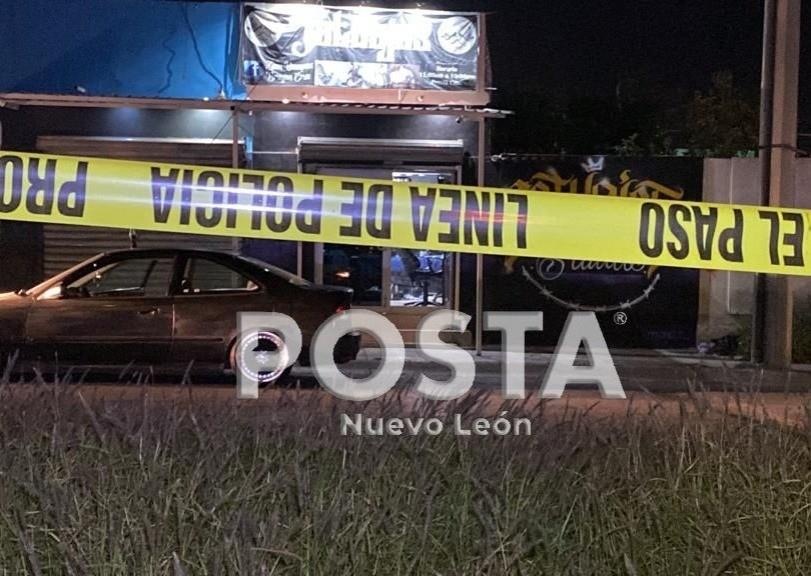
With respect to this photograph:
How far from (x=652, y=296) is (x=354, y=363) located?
4532 millimetres

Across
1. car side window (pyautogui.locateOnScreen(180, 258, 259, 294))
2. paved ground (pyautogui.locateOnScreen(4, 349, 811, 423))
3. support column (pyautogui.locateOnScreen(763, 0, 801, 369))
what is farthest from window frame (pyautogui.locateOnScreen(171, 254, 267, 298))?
support column (pyautogui.locateOnScreen(763, 0, 801, 369))

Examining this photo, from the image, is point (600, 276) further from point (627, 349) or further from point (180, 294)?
point (180, 294)

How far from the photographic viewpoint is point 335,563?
3.98 meters

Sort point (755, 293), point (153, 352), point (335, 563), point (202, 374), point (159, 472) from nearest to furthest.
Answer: point (335, 563), point (159, 472), point (153, 352), point (202, 374), point (755, 293)

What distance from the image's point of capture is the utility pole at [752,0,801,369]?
1278cm

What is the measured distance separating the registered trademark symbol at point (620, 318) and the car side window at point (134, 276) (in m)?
6.80

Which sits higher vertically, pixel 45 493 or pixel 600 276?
pixel 600 276

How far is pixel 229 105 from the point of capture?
45.2 ft

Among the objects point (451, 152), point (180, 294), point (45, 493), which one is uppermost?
point (451, 152)

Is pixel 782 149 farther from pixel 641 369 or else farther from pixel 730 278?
pixel 641 369

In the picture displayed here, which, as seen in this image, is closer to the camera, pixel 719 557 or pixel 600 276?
pixel 719 557

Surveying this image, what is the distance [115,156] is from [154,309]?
15.9 feet

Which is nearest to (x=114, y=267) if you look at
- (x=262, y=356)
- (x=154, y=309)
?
(x=154, y=309)

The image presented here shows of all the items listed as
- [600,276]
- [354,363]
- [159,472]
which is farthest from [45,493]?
[600,276]
